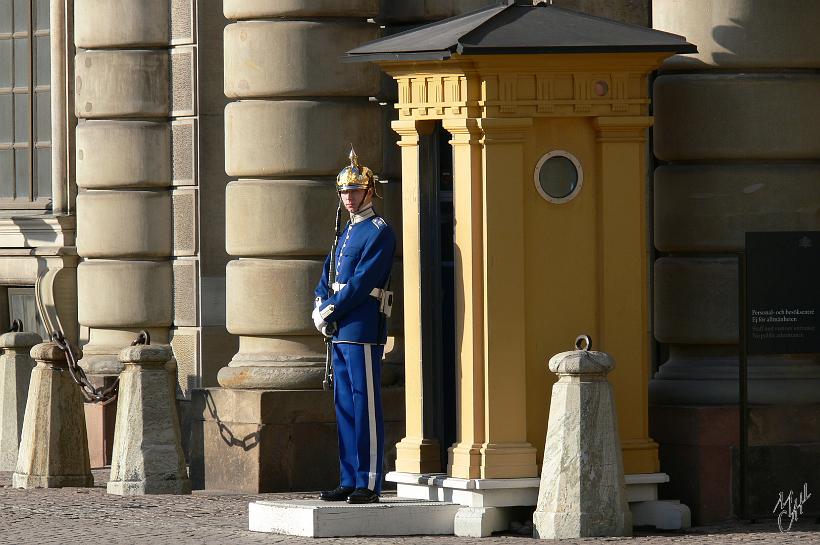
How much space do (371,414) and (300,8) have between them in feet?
9.76

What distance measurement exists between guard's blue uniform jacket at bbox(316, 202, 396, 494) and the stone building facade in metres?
1.61

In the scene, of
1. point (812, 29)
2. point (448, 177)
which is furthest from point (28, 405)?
point (812, 29)

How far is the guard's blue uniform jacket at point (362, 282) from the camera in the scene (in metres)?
11.9

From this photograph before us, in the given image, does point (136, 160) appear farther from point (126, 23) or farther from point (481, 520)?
point (481, 520)

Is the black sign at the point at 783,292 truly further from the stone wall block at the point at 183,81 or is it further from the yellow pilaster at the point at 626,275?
the stone wall block at the point at 183,81

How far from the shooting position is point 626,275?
468 inches

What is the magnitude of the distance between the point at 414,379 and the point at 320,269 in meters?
1.95

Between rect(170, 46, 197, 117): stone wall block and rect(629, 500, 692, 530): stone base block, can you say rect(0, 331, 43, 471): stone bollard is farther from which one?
rect(629, 500, 692, 530): stone base block

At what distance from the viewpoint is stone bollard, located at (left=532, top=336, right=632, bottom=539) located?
11.3 m

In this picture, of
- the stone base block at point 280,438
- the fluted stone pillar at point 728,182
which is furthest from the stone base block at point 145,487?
the fluted stone pillar at point 728,182

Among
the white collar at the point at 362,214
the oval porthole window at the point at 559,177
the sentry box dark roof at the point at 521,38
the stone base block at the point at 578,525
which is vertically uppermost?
the sentry box dark roof at the point at 521,38

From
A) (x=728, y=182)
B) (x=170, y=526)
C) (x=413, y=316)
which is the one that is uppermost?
(x=728, y=182)

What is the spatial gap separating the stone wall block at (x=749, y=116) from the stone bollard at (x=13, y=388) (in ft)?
17.0

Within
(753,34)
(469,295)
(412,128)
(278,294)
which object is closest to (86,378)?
(278,294)
